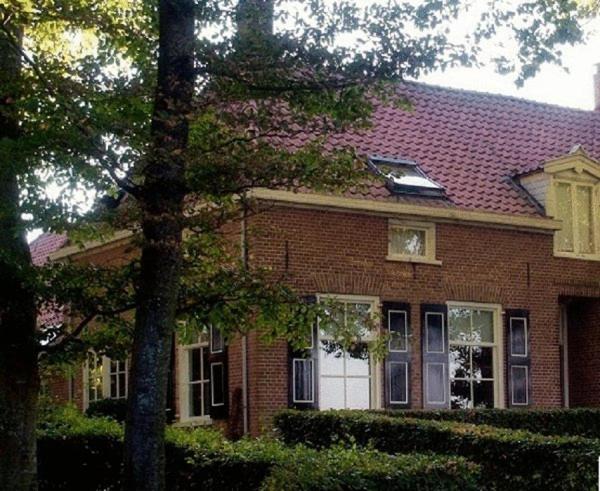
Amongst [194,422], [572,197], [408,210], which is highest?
[572,197]

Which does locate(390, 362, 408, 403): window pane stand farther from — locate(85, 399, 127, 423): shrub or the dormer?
locate(85, 399, 127, 423): shrub

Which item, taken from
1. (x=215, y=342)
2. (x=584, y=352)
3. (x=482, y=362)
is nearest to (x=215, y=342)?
(x=215, y=342)

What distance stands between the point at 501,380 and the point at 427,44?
1246cm

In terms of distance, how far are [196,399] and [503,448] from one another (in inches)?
380

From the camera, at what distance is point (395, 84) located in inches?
440

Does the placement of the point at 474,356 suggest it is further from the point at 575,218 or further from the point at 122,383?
the point at 122,383

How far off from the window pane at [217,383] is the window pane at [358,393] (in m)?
2.06

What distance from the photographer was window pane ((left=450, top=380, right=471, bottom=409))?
21828 mm

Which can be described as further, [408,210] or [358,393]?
[408,210]

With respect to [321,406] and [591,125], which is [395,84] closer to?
[321,406]

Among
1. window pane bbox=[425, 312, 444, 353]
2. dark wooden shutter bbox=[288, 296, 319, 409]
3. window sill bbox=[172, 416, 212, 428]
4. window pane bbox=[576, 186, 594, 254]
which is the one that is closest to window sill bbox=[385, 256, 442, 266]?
window pane bbox=[425, 312, 444, 353]

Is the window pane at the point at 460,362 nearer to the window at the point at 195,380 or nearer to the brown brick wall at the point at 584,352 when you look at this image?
the brown brick wall at the point at 584,352

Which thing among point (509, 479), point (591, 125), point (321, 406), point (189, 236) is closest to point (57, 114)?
point (189, 236)

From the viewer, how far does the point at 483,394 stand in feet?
72.7
